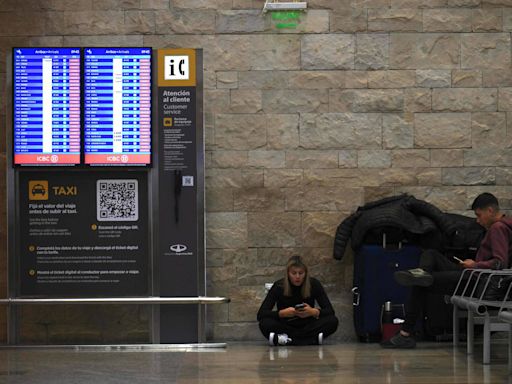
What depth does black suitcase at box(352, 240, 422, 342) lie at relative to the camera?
35.7ft

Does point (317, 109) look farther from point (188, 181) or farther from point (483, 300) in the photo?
point (483, 300)

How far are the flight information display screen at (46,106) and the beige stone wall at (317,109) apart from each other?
764 millimetres

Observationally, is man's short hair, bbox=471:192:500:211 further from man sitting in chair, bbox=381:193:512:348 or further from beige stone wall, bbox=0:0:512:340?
beige stone wall, bbox=0:0:512:340

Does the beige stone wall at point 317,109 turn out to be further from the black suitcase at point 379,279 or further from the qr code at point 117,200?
the qr code at point 117,200

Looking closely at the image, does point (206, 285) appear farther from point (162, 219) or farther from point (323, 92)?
point (323, 92)

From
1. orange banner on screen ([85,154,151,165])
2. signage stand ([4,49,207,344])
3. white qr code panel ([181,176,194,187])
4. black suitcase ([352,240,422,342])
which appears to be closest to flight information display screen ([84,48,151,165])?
orange banner on screen ([85,154,151,165])

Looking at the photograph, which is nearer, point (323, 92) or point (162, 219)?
point (162, 219)

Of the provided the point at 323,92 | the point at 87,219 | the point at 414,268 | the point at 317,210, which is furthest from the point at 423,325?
the point at 87,219

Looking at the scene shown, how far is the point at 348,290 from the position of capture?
1144cm

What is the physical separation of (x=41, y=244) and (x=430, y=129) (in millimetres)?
4065

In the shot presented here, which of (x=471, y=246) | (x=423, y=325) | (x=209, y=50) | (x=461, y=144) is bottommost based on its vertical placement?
(x=423, y=325)

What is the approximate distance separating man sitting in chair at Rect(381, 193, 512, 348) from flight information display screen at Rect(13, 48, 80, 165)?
3359 millimetres

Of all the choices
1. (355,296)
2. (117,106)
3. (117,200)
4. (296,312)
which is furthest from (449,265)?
(117,106)

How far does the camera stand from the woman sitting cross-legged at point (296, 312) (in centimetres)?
1076
